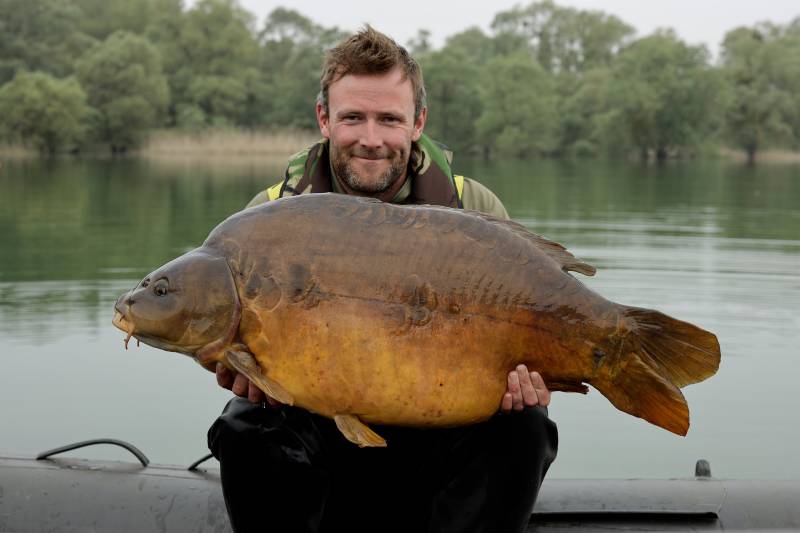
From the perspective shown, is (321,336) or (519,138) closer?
(321,336)

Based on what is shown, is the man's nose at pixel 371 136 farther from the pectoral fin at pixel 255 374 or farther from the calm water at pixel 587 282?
the calm water at pixel 587 282

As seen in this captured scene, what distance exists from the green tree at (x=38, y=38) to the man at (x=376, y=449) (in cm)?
6713

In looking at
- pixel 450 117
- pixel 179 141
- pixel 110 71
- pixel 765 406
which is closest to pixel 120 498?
pixel 765 406

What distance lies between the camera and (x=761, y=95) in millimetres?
66188

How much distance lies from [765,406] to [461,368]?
213 inches

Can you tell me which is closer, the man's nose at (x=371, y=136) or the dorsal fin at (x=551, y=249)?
the dorsal fin at (x=551, y=249)

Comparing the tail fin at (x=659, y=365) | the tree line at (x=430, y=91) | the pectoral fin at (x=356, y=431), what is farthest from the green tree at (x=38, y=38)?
the tail fin at (x=659, y=365)

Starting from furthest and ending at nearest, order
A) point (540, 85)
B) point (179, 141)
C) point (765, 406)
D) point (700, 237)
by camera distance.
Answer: point (540, 85) → point (179, 141) → point (700, 237) → point (765, 406)

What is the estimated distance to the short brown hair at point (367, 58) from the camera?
3625 mm

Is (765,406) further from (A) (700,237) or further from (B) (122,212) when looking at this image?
(B) (122,212)

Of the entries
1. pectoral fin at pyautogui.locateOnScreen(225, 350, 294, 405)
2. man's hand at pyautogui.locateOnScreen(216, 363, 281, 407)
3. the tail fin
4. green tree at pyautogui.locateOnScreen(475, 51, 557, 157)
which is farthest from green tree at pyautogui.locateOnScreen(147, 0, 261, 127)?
the tail fin

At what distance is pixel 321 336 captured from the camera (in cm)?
279

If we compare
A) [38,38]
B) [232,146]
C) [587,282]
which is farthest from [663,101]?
[587,282]

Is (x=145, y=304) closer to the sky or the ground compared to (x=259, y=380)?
closer to the sky
